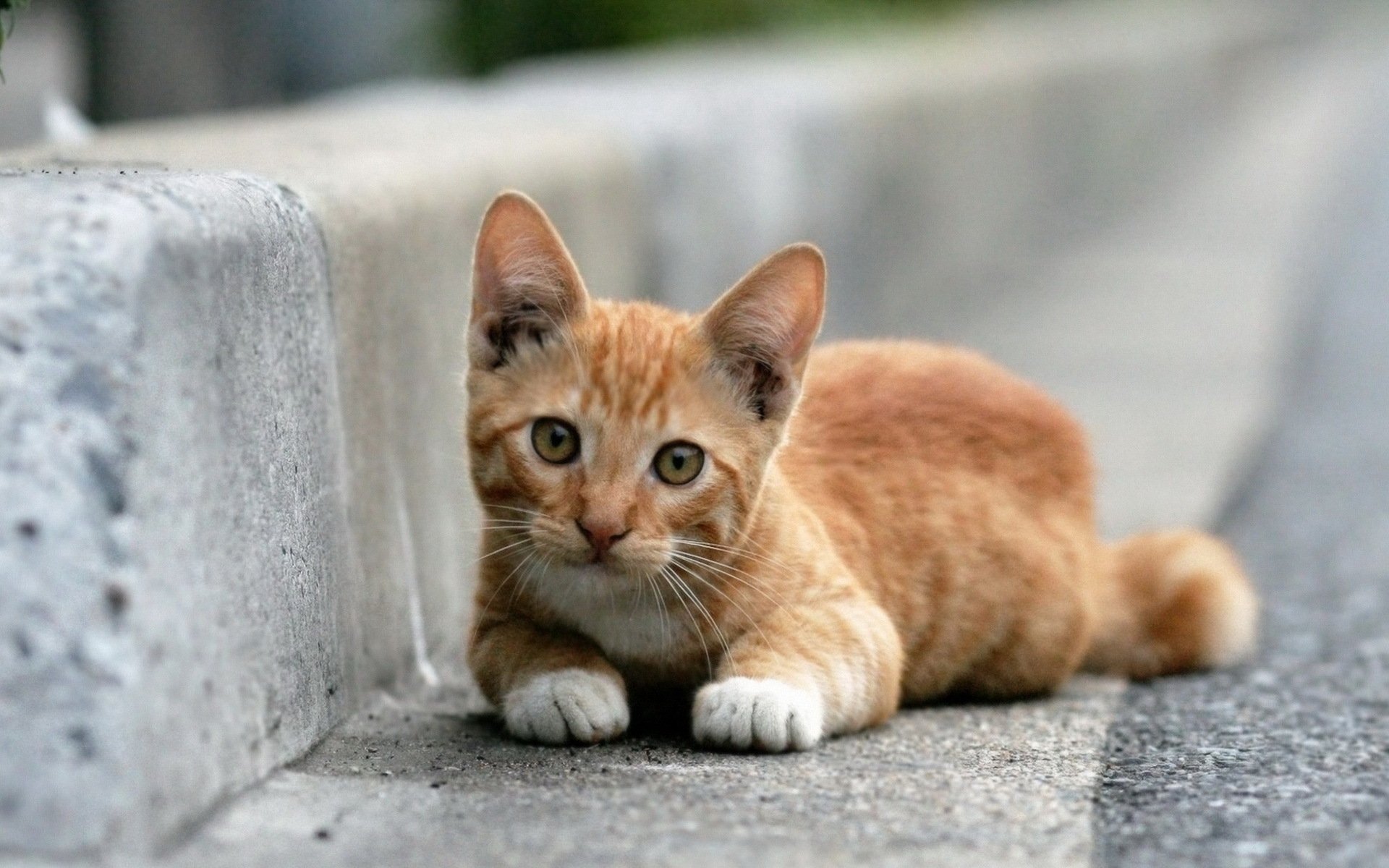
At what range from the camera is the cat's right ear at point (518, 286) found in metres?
3.18

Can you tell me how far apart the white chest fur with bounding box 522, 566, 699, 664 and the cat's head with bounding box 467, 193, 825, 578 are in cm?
11

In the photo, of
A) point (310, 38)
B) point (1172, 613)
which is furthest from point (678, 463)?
point (310, 38)

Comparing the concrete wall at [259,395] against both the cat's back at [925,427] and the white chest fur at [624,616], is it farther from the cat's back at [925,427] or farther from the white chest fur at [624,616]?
the cat's back at [925,427]

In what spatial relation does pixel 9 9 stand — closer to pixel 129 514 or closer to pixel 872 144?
pixel 129 514

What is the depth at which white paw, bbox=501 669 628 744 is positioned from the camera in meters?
3.14

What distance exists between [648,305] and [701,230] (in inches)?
126

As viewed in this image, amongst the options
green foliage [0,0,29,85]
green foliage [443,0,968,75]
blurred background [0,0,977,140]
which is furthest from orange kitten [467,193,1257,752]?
green foliage [443,0,968,75]

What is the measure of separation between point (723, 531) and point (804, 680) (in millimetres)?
322

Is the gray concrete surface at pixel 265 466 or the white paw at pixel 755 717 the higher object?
the gray concrete surface at pixel 265 466

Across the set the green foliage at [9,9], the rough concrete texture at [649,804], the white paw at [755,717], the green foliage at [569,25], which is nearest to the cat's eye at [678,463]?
the white paw at [755,717]

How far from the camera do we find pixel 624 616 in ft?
10.8

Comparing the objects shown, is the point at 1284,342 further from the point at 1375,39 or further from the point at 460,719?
the point at 1375,39

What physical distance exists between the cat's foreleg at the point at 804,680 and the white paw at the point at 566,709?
0.16m

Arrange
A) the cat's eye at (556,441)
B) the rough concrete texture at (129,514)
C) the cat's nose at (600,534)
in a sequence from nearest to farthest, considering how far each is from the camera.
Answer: the rough concrete texture at (129,514) → the cat's nose at (600,534) → the cat's eye at (556,441)
